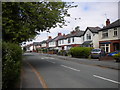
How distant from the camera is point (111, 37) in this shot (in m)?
34.4

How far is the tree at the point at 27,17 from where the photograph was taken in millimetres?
11258

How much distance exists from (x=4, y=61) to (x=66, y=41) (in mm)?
57367

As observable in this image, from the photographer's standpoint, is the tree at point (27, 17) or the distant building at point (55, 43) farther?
the distant building at point (55, 43)

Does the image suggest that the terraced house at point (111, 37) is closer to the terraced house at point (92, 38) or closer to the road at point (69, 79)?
the terraced house at point (92, 38)

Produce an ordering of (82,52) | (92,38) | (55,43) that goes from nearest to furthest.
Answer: (82,52) → (92,38) → (55,43)

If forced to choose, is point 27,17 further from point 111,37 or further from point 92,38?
point 92,38

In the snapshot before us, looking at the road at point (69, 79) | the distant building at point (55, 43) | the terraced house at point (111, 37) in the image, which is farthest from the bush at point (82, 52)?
the distant building at point (55, 43)

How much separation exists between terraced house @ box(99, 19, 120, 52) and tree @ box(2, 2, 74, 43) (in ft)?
71.4

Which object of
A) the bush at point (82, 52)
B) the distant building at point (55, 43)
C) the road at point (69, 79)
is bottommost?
the road at point (69, 79)

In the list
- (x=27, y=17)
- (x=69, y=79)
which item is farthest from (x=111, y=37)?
(x=69, y=79)

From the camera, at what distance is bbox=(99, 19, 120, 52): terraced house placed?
32.9m

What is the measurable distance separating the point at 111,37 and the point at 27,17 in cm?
2566

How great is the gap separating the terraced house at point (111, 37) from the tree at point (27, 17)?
21765mm

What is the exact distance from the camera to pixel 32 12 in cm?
1254
